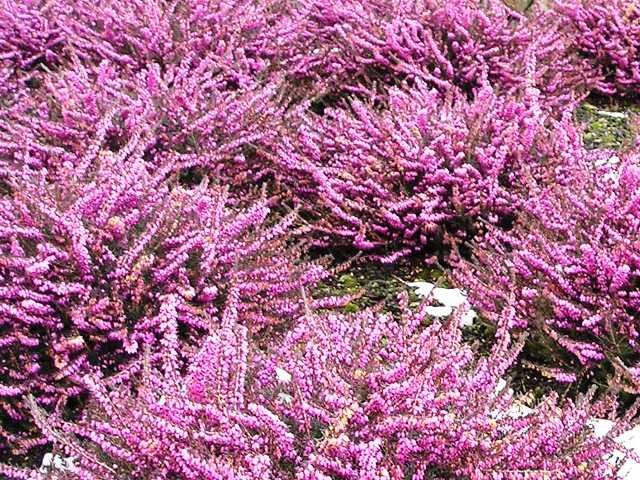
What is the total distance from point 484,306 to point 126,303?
131cm

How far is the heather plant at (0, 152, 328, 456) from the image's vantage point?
2.98m

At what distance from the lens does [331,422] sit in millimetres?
2244

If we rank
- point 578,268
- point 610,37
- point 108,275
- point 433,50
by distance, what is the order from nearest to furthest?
1. point 108,275
2. point 578,268
3. point 433,50
4. point 610,37

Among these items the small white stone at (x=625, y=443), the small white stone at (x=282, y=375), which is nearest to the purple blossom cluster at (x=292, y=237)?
the small white stone at (x=282, y=375)

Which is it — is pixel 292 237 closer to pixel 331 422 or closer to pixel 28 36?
pixel 331 422

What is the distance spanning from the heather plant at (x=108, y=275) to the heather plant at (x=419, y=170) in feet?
2.42

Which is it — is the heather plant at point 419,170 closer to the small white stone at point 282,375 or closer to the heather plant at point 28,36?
the small white stone at point 282,375

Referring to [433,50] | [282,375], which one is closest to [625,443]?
[282,375]

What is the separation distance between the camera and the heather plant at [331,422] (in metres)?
2.19

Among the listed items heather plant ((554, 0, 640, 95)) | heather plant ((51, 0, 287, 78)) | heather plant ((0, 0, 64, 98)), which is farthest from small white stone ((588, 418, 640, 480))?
heather plant ((0, 0, 64, 98))

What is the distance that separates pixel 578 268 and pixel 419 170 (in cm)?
101

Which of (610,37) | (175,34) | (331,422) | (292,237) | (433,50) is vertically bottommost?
(292,237)

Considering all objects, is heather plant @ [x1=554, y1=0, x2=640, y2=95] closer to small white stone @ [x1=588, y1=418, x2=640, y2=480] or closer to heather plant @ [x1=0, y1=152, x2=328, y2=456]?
small white stone @ [x1=588, y1=418, x2=640, y2=480]

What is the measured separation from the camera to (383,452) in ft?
7.34
